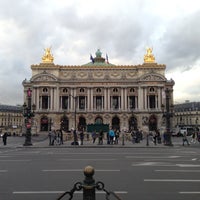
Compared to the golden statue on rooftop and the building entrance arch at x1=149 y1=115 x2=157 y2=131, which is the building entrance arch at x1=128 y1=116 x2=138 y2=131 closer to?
the building entrance arch at x1=149 y1=115 x2=157 y2=131

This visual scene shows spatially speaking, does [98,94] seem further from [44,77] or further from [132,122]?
[44,77]

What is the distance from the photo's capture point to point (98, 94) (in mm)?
102000

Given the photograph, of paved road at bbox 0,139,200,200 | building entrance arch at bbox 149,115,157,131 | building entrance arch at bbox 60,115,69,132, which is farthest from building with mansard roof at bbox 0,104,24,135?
paved road at bbox 0,139,200,200

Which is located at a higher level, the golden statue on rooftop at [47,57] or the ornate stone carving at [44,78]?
the golden statue on rooftop at [47,57]

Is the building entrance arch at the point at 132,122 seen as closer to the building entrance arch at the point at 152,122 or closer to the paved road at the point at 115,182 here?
the building entrance arch at the point at 152,122

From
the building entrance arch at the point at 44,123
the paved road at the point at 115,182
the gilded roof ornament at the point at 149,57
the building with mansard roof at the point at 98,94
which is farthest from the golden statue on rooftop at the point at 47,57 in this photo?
the paved road at the point at 115,182

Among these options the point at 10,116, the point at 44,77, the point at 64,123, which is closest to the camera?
the point at 64,123

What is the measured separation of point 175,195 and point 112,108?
302 feet

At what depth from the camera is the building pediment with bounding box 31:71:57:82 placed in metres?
100

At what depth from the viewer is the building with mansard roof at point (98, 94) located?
99000 millimetres

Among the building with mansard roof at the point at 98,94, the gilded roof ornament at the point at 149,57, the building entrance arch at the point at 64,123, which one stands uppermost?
the gilded roof ornament at the point at 149,57

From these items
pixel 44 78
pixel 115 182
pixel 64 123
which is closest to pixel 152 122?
pixel 64 123

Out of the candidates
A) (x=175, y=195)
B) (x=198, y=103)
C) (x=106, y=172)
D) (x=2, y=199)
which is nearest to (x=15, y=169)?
(x=106, y=172)

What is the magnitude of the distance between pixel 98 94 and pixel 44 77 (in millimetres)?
18240
